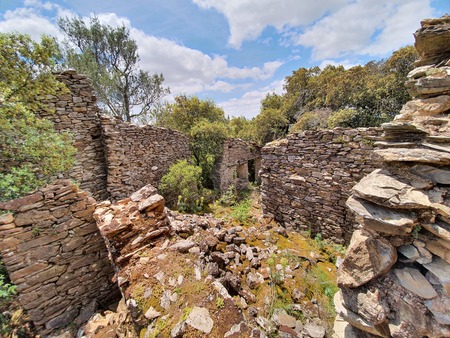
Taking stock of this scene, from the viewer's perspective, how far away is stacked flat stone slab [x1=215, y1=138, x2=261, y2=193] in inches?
381

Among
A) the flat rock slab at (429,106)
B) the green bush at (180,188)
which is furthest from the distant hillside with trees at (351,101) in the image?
the green bush at (180,188)

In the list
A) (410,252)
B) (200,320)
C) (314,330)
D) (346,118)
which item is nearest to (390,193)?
(410,252)

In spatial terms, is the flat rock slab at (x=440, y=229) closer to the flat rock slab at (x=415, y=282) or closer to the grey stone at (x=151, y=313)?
the flat rock slab at (x=415, y=282)

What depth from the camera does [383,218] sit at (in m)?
1.87

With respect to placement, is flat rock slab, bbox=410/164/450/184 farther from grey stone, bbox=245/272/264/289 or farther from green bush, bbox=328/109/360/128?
green bush, bbox=328/109/360/128

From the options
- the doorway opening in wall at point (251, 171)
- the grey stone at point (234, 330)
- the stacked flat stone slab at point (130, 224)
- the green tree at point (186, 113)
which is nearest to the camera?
the grey stone at point (234, 330)

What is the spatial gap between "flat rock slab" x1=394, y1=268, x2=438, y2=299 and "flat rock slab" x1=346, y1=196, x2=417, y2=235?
39cm

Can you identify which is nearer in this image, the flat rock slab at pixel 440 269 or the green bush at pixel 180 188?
the flat rock slab at pixel 440 269

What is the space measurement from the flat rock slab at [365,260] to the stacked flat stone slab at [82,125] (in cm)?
671

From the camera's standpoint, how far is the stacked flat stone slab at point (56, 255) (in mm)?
2695

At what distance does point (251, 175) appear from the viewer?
42.9 ft

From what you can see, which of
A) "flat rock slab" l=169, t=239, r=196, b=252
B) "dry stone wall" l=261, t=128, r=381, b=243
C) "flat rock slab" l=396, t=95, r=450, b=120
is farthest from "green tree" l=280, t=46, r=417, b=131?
"flat rock slab" l=169, t=239, r=196, b=252

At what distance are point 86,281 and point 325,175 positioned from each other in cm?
586

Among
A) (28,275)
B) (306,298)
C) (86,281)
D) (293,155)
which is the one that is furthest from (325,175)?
(28,275)
